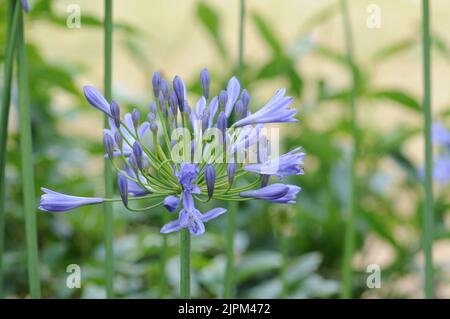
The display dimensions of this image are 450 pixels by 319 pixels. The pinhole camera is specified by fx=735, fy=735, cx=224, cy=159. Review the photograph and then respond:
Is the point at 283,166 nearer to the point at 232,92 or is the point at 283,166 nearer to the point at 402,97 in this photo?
the point at 232,92

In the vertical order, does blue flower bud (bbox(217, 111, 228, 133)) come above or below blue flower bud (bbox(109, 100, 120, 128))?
below

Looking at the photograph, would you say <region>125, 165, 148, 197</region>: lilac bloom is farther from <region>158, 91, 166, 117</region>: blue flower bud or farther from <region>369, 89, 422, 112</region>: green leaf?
<region>369, 89, 422, 112</region>: green leaf

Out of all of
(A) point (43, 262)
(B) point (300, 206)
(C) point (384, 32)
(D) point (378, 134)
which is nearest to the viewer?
(A) point (43, 262)

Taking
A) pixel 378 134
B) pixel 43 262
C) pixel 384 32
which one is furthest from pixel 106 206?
pixel 384 32

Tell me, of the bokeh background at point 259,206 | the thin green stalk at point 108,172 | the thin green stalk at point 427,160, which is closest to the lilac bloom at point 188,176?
the thin green stalk at point 108,172

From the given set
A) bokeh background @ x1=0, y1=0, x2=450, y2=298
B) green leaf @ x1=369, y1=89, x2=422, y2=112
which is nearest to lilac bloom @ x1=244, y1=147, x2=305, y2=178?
bokeh background @ x1=0, y1=0, x2=450, y2=298

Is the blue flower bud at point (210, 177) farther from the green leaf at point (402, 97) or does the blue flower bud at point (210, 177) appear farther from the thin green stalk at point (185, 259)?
the green leaf at point (402, 97)
